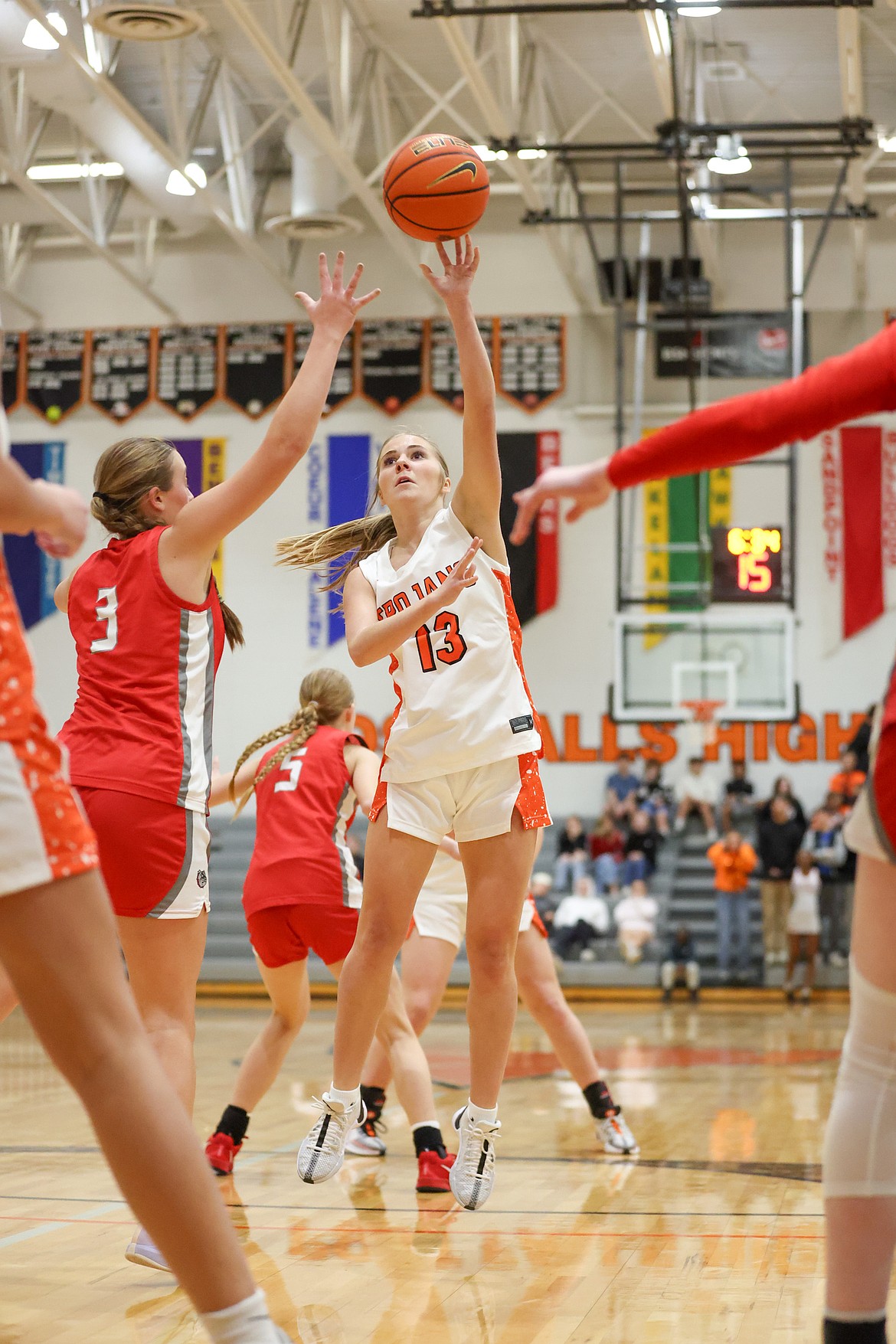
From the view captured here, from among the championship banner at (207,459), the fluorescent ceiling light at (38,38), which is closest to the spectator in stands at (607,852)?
the championship banner at (207,459)

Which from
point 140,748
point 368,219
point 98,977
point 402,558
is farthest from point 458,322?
point 368,219

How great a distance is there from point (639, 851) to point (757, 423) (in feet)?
46.7

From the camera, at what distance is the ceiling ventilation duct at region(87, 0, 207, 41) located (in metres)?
11.4

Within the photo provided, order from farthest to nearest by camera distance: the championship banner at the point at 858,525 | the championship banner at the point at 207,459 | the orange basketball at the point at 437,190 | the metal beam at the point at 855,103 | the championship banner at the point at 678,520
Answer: the championship banner at the point at 207,459
the championship banner at the point at 858,525
the championship banner at the point at 678,520
the metal beam at the point at 855,103
the orange basketball at the point at 437,190

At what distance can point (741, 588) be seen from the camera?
1377 centimetres

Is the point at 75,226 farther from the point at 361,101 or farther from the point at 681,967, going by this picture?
the point at 681,967

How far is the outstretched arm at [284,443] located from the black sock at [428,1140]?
2287mm

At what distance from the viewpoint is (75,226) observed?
637 inches

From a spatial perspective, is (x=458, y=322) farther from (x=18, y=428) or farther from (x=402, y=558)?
(x=18, y=428)

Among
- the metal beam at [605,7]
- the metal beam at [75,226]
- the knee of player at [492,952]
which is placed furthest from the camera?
the metal beam at [75,226]

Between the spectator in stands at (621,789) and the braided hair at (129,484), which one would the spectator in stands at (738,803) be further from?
the braided hair at (129,484)

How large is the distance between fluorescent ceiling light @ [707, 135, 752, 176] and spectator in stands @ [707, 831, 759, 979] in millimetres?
6325

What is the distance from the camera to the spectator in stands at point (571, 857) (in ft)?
52.7

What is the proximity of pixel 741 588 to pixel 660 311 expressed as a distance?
15.8ft
